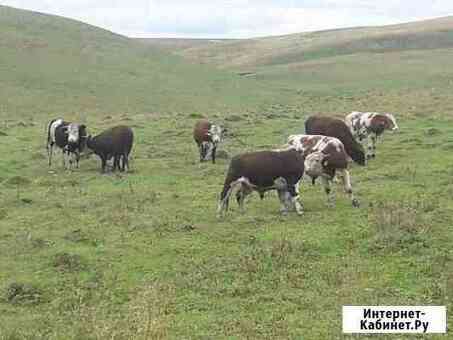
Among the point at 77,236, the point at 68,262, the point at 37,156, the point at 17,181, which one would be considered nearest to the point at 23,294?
the point at 68,262

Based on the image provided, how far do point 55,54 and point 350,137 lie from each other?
175 feet

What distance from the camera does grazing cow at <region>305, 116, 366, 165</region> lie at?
20625mm

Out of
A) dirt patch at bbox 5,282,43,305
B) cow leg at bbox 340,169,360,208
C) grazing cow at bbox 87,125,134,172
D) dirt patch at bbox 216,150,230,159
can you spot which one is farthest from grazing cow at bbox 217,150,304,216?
dirt patch at bbox 216,150,230,159

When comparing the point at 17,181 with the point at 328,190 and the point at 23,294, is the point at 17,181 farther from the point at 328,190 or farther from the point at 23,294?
the point at 23,294

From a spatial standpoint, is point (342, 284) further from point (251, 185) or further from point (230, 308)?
point (251, 185)

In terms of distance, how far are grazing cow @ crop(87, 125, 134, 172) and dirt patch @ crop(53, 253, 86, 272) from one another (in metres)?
10.5

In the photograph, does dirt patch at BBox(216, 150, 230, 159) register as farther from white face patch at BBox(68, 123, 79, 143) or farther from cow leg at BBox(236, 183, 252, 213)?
cow leg at BBox(236, 183, 252, 213)

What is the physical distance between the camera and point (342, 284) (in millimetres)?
10961

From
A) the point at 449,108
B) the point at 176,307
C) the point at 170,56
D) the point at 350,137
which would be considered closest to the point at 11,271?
the point at 176,307

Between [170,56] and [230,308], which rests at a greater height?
[170,56]

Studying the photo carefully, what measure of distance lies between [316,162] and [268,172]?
190 centimetres

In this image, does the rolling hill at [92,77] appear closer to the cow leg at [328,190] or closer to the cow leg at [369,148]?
the cow leg at [369,148]

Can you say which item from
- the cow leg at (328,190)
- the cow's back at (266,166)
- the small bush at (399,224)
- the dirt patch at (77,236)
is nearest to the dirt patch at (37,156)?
the dirt patch at (77,236)

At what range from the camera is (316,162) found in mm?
16828
